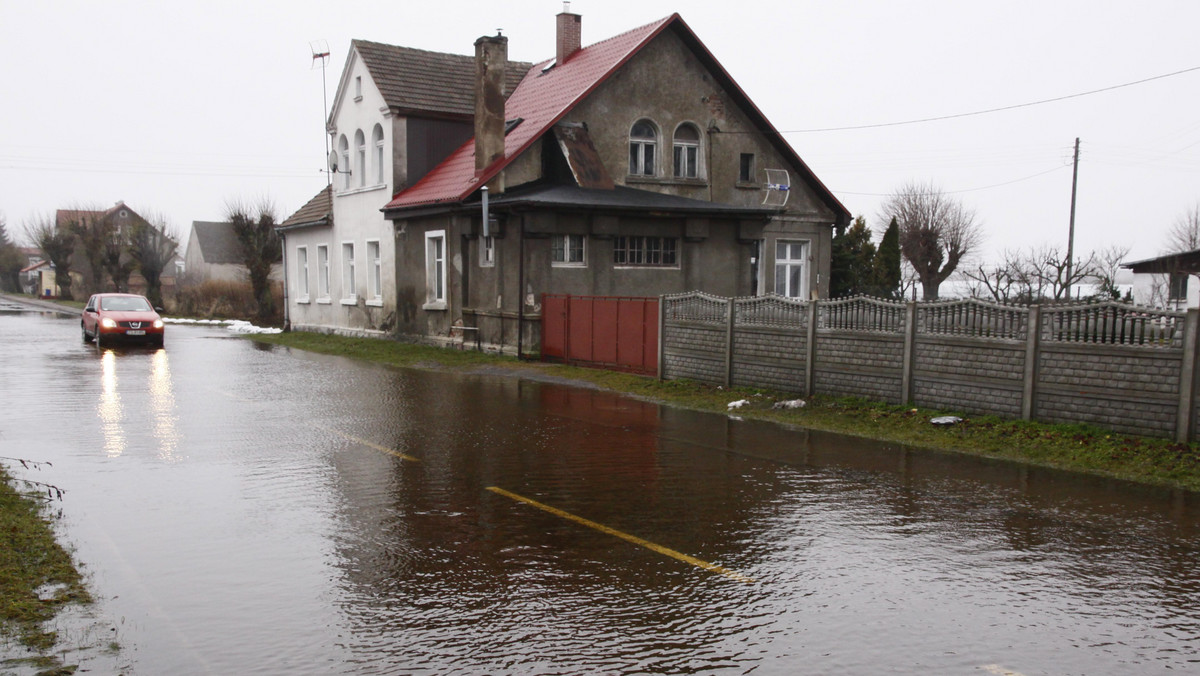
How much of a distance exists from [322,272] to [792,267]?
1779 cm

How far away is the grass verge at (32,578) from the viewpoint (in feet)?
17.1

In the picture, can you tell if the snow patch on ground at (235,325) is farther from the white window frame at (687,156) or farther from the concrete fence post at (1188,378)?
the concrete fence post at (1188,378)

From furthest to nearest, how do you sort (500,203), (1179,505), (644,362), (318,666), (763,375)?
1. (500,203)
2. (644,362)
3. (763,375)
4. (1179,505)
5. (318,666)

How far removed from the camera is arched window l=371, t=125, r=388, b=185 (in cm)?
3077

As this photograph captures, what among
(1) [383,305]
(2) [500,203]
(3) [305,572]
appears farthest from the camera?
(1) [383,305]

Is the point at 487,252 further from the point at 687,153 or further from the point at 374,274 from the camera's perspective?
the point at 374,274

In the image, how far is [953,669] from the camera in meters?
4.88

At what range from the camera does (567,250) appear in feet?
79.0

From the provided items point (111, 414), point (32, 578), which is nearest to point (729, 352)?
point (111, 414)

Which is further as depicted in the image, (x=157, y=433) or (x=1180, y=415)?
(x=157, y=433)

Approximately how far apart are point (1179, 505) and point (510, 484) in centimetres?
631

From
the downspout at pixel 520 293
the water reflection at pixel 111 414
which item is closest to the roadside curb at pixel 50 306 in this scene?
the water reflection at pixel 111 414

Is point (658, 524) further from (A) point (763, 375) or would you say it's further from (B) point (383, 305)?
(B) point (383, 305)

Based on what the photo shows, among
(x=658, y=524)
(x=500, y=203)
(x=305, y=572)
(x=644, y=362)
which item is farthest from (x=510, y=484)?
(x=500, y=203)
